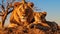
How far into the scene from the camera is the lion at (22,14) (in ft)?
35.7

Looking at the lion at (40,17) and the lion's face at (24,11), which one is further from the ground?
the lion's face at (24,11)

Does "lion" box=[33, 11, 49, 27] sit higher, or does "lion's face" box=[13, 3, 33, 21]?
"lion's face" box=[13, 3, 33, 21]

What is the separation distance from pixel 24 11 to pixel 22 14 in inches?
6.4

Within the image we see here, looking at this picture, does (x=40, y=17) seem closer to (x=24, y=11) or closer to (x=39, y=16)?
(x=39, y=16)

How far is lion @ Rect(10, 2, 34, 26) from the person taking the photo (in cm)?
1088

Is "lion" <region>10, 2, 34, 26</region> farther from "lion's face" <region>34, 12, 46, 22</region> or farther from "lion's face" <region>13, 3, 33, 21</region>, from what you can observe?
"lion's face" <region>34, 12, 46, 22</region>

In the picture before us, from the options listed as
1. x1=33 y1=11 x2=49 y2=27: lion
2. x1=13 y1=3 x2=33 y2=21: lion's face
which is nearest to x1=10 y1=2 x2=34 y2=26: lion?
x1=13 y1=3 x2=33 y2=21: lion's face

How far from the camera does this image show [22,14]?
10.8 metres

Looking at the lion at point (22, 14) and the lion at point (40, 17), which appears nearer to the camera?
the lion at point (22, 14)

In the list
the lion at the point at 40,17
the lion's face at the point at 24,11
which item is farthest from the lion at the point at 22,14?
the lion at the point at 40,17

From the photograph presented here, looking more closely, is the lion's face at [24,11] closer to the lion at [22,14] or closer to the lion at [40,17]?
the lion at [22,14]

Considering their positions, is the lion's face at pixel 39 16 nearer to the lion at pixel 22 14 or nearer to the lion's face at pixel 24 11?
the lion at pixel 22 14

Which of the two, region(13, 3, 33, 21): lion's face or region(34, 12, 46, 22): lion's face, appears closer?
region(13, 3, 33, 21): lion's face

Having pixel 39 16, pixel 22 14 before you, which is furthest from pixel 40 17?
pixel 22 14
